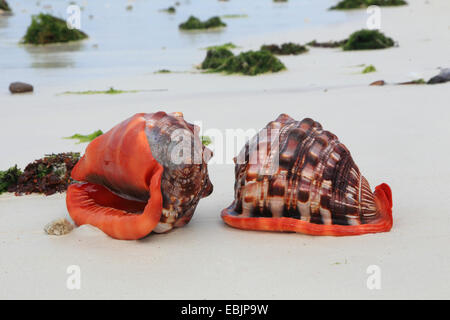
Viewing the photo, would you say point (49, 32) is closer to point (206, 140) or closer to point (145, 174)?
point (206, 140)

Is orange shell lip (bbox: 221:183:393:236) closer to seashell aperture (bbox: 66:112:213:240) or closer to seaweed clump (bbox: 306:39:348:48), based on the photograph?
seashell aperture (bbox: 66:112:213:240)

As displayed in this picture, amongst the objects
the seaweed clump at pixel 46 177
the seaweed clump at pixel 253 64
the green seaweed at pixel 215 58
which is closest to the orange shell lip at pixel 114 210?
the seaweed clump at pixel 46 177

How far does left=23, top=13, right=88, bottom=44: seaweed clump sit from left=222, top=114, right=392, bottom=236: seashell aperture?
1394 cm

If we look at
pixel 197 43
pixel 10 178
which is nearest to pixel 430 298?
pixel 10 178

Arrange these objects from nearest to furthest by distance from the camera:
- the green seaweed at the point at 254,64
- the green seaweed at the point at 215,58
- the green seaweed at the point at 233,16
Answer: the green seaweed at the point at 254,64 < the green seaweed at the point at 215,58 < the green seaweed at the point at 233,16

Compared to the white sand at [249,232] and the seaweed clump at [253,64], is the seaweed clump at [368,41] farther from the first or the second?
the white sand at [249,232]

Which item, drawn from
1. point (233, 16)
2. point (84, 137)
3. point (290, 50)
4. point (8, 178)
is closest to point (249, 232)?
point (8, 178)

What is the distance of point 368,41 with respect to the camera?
39.6ft

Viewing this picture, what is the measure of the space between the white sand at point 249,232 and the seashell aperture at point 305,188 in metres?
0.09

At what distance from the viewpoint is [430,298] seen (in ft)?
8.41

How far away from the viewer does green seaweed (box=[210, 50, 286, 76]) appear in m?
9.95

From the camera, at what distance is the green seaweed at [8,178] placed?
4367mm

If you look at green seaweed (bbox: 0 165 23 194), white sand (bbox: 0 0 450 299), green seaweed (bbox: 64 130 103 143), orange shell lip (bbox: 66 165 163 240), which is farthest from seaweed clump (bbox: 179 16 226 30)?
orange shell lip (bbox: 66 165 163 240)
